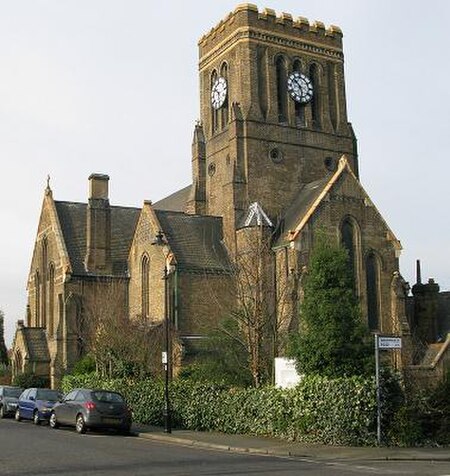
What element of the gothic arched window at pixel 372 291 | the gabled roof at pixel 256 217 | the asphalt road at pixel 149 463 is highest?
the gabled roof at pixel 256 217

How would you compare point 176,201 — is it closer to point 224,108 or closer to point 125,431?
point 224,108

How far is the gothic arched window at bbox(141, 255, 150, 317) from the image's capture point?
158ft

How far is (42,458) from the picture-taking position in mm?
17828

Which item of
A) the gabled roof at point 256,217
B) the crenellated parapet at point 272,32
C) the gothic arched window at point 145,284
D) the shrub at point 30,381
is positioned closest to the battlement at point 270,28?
the crenellated parapet at point 272,32

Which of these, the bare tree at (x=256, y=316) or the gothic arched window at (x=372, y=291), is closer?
the bare tree at (x=256, y=316)

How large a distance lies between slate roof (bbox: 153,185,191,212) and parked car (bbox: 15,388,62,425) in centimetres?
2718

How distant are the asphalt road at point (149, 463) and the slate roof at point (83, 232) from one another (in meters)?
28.0

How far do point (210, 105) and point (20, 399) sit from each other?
1086 inches

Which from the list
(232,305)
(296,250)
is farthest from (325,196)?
(232,305)

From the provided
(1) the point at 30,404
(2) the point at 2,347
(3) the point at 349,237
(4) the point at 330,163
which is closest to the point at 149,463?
(1) the point at 30,404

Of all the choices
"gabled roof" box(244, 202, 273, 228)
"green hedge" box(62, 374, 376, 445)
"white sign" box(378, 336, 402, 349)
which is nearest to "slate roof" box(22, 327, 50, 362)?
"gabled roof" box(244, 202, 273, 228)

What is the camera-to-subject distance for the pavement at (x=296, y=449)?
1939 centimetres

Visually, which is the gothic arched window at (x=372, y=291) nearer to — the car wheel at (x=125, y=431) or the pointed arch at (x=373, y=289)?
the pointed arch at (x=373, y=289)

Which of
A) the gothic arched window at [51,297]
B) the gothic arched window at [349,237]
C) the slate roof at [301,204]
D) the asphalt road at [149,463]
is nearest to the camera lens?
the asphalt road at [149,463]
